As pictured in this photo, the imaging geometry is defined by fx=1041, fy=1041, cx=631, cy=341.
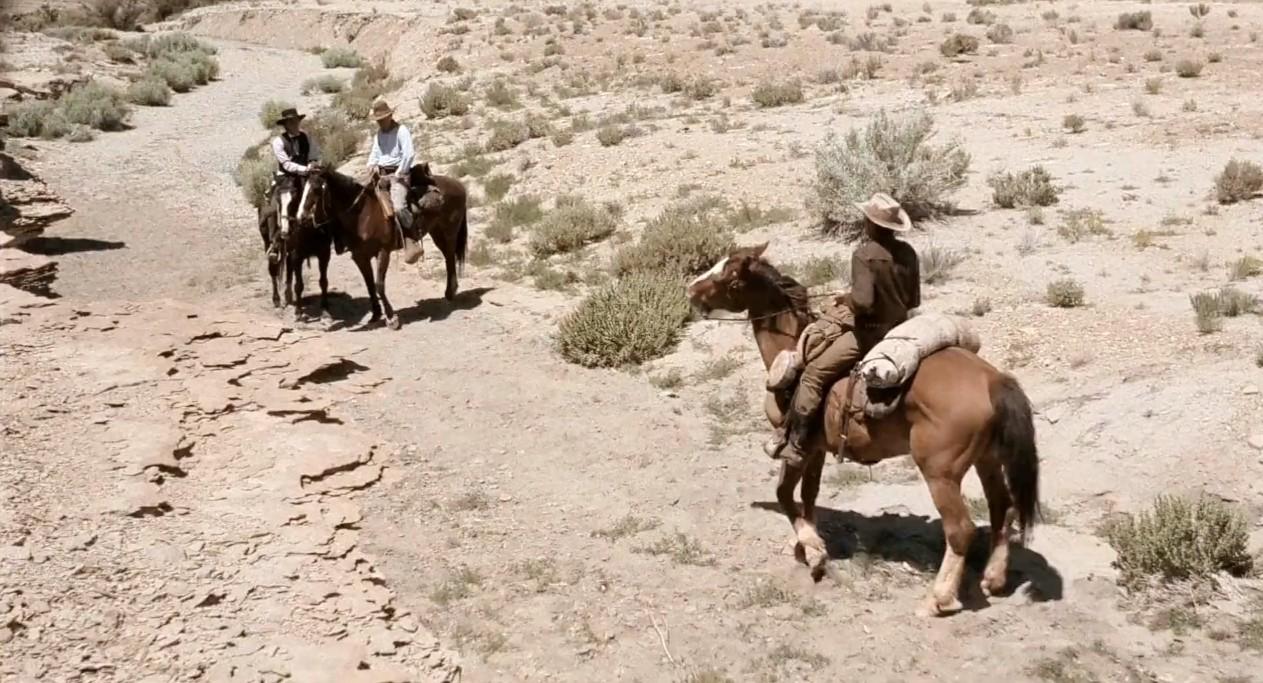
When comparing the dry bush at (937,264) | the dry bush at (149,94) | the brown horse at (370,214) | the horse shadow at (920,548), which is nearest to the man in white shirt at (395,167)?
the brown horse at (370,214)

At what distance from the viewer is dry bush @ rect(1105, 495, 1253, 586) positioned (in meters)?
6.07

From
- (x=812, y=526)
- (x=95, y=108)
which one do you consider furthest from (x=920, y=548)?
(x=95, y=108)

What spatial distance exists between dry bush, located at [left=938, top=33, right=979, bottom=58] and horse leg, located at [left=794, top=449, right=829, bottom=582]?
19.8 meters

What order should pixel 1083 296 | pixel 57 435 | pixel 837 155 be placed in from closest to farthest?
pixel 57 435
pixel 1083 296
pixel 837 155

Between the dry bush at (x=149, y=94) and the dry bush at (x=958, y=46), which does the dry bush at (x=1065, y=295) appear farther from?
the dry bush at (x=149, y=94)

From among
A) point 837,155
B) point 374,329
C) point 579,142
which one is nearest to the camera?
point 374,329

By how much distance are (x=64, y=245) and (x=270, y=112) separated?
485 inches

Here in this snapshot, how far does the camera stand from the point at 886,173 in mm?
13484

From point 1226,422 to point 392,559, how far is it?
5.89 meters

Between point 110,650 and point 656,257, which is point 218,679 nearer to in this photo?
point 110,650

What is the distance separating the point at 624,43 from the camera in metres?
29.2

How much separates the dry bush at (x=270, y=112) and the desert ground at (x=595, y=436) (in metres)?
6.72

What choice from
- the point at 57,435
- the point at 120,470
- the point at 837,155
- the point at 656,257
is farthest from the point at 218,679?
the point at 837,155

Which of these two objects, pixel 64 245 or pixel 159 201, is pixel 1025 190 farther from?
pixel 159 201
